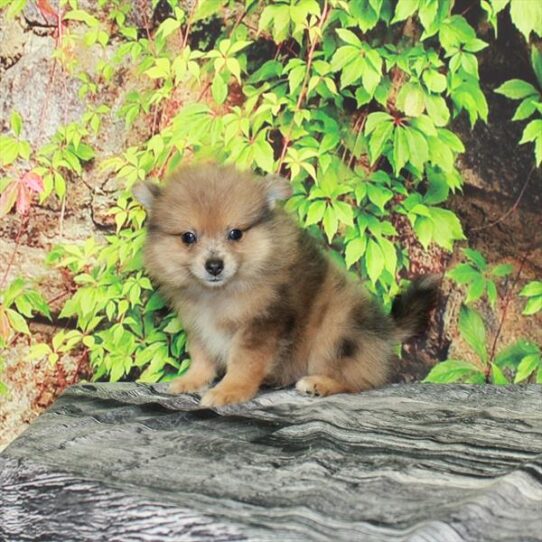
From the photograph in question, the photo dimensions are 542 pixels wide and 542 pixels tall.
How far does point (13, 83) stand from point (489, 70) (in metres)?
1.59

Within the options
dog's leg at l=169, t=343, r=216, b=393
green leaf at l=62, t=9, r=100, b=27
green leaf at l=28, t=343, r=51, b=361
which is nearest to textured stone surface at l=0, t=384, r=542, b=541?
dog's leg at l=169, t=343, r=216, b=393

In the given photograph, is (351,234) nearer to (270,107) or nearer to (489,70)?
(270,107)

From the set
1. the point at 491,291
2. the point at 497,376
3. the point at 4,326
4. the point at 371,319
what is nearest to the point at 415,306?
the point at 371,319

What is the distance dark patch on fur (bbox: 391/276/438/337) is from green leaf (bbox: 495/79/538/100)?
0.64 meters

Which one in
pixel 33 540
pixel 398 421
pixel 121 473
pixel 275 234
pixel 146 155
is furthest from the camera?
pixel 146 155

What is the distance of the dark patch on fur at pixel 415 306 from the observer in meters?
2.68

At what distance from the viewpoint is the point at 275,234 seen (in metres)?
2.46

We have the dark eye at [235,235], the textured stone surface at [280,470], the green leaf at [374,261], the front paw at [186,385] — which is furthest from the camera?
the green leaf at [374,261]

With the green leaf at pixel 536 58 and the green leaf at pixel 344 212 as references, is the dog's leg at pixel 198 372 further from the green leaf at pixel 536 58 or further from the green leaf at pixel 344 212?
the green leaf at pixel 536 58

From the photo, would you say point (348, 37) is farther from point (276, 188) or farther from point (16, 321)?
point (16, 321)

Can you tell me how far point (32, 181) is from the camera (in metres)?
2.93

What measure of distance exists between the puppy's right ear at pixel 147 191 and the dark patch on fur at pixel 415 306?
0.83 meters

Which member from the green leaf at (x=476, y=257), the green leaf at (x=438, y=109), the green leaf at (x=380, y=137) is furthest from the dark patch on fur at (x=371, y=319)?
the green leaf at (x=438, y=109)

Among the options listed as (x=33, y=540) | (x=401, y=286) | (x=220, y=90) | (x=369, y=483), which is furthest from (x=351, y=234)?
(x=33, y=540)
